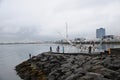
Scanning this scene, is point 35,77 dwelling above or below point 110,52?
below

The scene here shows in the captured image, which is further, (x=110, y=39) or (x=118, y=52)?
(x=110, y=39)

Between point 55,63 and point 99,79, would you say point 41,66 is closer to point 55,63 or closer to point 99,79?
point 55,63

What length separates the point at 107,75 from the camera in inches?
672

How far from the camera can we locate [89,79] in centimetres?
1594

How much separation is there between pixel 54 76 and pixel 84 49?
2134cm

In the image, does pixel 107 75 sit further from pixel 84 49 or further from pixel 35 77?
pixel 84 49

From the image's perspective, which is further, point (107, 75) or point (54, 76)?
point (54, 76)

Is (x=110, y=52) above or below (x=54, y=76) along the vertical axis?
above

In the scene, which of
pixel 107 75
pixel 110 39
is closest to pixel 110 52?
pixel 107 75

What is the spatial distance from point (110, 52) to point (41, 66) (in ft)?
29.6

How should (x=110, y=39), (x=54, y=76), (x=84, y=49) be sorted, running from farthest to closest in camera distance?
(x=110, y=39)
(x=84, y=49)
(x=54, y=76)

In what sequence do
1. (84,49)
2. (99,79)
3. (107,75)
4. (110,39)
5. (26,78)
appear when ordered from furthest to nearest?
(110,39) → (84,49) → (26,78) → (107,75) → (99,79)

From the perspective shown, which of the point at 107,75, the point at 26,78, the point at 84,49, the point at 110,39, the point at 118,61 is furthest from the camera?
the point at 110,39

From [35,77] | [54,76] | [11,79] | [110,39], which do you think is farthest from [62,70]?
[110,39]
